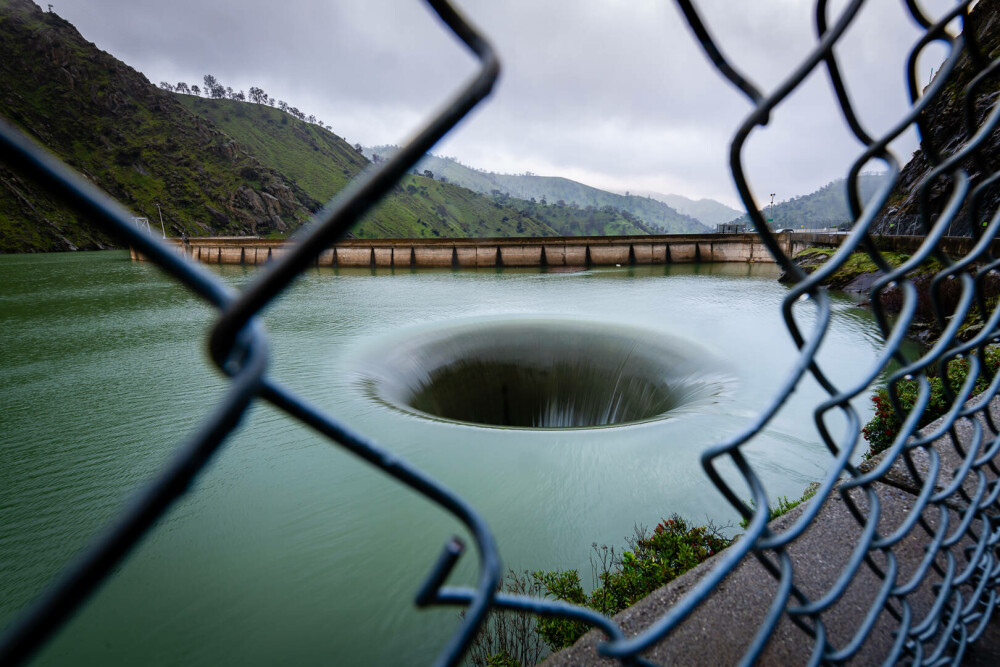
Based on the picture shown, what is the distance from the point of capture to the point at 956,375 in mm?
3957

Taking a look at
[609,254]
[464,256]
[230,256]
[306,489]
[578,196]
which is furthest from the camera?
[578,196]

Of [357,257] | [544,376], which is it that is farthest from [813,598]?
[357,257]

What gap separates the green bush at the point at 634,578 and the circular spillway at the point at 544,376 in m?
3.23

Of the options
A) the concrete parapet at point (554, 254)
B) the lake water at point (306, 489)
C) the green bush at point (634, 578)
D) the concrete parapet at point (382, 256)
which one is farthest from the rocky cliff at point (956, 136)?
the concrete parapet at point (382, 256)

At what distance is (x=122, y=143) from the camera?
172ft

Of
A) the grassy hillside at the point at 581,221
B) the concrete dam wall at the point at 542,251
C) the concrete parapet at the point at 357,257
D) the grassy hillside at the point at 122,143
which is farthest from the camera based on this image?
the grassy hillside at the point at 581,221

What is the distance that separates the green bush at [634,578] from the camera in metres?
2.33

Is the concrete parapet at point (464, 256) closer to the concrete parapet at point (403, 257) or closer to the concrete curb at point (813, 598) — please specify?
the concrete parapet at point (403, 257)

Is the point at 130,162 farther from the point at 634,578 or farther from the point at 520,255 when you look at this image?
the point at 634,578

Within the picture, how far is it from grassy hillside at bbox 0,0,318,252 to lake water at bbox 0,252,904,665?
47.6m

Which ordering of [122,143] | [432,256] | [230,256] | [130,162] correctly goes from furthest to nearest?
[122,143]
[130,162]
[230,256]
[432,256]

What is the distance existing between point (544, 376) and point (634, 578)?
5614 millimetres

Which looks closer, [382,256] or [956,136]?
[956,136]

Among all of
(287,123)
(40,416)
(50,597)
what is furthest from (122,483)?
(287,123)
